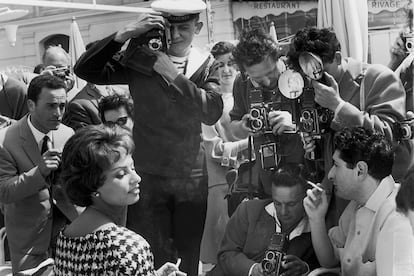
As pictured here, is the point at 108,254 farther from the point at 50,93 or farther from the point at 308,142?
the point at 50,93

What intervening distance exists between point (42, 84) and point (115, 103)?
0.37 m

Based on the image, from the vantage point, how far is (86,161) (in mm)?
3143

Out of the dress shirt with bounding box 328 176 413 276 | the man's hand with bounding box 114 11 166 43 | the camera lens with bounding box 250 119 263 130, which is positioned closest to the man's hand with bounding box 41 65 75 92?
the man's hand with bounding box 114 11 166 43

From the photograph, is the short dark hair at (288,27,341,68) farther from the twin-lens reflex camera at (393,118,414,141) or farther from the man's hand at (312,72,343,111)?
the twin-lens reflex camera at (393,118,414,141)

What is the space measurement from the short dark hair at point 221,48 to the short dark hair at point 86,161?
1135mm

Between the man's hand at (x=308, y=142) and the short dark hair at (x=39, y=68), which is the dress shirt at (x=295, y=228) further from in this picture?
the short dark hair at (x=39, y=68)

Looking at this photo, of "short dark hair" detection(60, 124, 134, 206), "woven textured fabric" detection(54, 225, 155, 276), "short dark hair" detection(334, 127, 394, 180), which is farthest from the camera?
"short dark hair" detection(334, 127, 394, 180)

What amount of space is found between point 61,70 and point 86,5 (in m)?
0.35

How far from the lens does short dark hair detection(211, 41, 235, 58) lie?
418 centimetres

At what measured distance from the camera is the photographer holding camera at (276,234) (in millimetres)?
4012

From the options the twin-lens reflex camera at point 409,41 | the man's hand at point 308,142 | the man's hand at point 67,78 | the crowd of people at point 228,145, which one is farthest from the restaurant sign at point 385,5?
the man's hand at point 67,78

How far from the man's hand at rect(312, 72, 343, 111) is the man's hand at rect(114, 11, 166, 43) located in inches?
32.6

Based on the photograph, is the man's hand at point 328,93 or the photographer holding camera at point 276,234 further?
the photographer holding camera at point 276,234

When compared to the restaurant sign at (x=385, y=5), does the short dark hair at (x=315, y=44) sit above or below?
below
